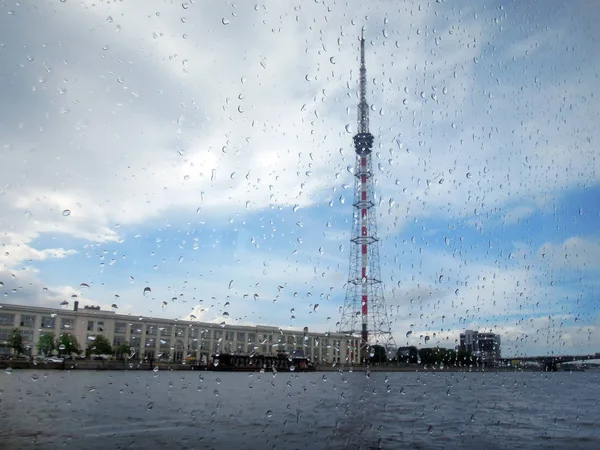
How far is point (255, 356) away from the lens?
68.9m

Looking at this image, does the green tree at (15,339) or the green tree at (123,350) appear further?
the green tree at (123,350)

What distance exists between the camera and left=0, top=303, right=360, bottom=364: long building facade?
48.0 metres

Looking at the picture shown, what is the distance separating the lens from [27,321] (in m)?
47.2

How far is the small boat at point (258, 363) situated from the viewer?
64.4 meters

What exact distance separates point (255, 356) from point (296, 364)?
6752mm

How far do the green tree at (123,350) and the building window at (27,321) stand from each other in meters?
13.0

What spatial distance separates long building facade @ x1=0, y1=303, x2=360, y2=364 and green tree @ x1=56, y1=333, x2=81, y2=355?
5.02ft

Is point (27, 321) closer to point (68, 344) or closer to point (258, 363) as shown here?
point (68, 344)

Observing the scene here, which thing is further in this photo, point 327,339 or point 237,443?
point 327,339

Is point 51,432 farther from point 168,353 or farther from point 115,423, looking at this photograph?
point 168,353

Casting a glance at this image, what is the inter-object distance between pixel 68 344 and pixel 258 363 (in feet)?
81.5

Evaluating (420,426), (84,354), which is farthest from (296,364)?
(420,426)

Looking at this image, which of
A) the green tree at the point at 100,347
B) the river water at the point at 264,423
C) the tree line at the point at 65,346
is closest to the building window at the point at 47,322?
the tree line at the point at 65,346

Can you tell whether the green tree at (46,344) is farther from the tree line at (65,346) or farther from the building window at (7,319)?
the building window at (7,319)
